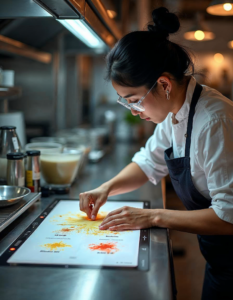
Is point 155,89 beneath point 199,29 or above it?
beneath

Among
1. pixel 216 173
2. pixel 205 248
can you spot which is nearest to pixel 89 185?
pixel 205 248

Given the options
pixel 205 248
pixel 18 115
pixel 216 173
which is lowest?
pixel 205 248

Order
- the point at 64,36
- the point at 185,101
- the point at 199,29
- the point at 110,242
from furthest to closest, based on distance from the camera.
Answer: the point at 199,29, the point at 64,36, the point at 185,101, the point at 110,242

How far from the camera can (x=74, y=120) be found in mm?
4309

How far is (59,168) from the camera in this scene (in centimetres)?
201

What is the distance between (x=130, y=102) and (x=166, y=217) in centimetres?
46

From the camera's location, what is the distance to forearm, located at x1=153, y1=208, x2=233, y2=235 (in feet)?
4.17

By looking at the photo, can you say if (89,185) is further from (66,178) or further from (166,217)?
(166,217)

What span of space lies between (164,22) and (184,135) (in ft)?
1.51

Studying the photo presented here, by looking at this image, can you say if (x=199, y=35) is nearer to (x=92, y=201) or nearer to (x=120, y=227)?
(x=92, y=201)

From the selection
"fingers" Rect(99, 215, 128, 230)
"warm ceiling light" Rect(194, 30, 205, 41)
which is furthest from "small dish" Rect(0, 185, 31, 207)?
"warm ceiling light" Rect(194, 30, 205, 41)

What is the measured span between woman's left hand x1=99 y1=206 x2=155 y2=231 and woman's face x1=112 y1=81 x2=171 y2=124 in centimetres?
38

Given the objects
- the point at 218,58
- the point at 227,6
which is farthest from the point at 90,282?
the point at 218,58

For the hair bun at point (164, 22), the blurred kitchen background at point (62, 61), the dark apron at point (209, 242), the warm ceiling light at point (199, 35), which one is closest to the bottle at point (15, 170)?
the blurred kitchen background at point (62, 61)
